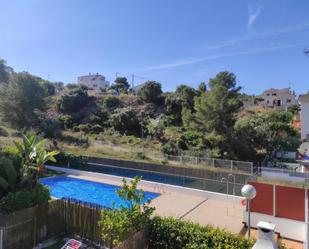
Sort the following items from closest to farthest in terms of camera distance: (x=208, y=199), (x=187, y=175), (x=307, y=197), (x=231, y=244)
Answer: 1. (x=231, y=244)
2. (x=307, y=197)
3. (x=208, y=199)
4. (x=187, y=175)

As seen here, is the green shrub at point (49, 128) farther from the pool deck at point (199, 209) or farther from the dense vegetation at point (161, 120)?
the pool deck at point (199, 209)

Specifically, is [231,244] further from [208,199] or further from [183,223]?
[208,199]

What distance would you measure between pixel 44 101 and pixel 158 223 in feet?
111

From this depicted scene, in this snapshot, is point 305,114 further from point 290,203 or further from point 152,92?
point 152,92

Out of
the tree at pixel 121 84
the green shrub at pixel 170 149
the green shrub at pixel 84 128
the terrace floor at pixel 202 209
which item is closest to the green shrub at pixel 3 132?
the green shrub at pixel 84 128

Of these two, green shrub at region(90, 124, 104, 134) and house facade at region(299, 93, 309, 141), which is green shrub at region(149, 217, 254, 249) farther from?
green shrub at region(90, 124, 104, 134)

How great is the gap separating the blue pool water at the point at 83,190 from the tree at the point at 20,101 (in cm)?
1728

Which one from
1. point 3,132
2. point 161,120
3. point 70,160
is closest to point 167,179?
point 70,160

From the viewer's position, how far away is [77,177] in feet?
71.0

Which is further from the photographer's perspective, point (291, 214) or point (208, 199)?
point (208, 199)

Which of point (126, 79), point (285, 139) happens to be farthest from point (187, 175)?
point (126, 79)

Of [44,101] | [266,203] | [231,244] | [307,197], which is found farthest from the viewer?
[44,101]

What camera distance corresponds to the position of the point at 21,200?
9680 millimetres

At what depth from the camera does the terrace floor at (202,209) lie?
1189cm
